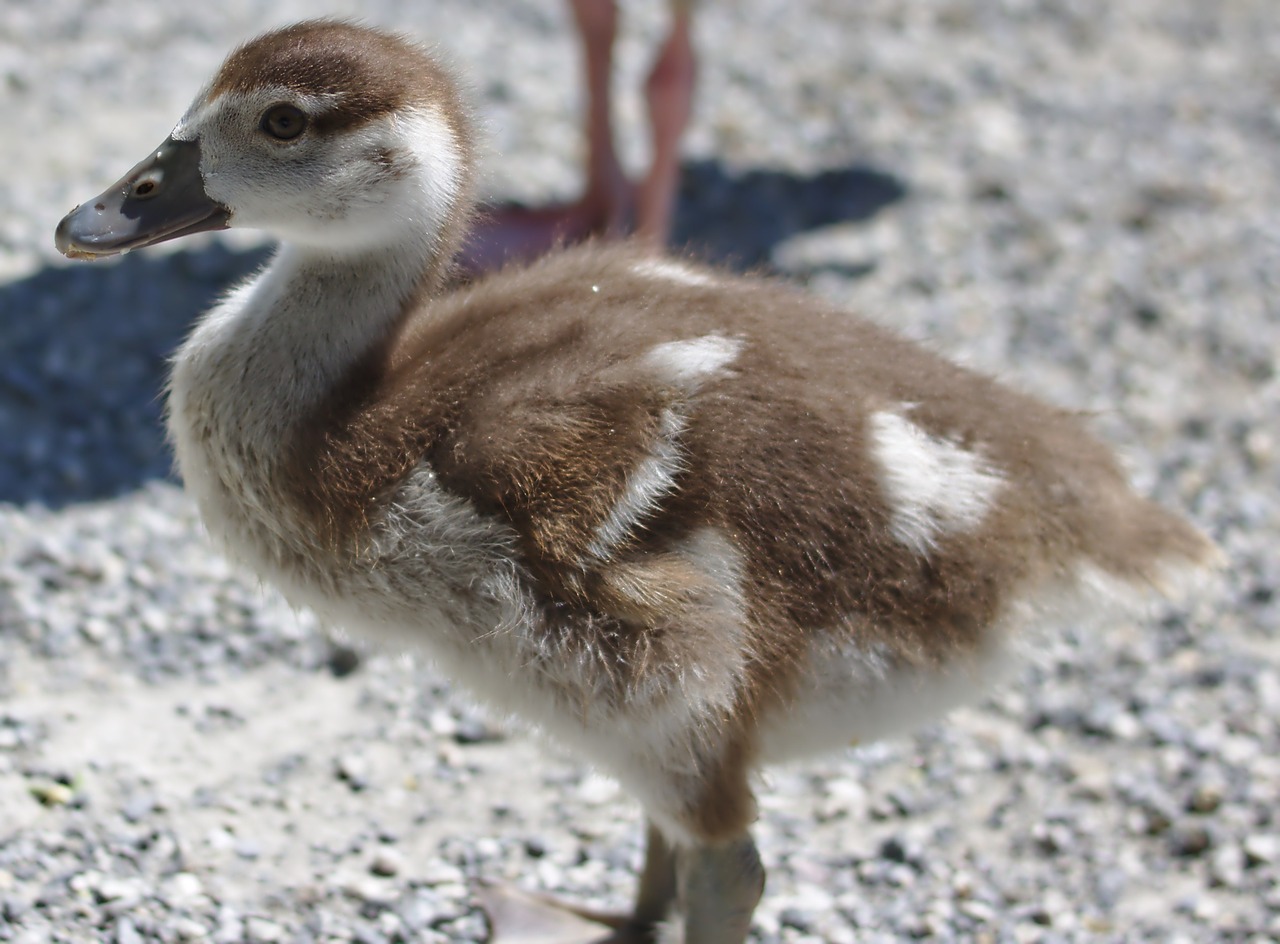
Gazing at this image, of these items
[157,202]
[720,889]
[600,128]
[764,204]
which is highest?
[157,202]

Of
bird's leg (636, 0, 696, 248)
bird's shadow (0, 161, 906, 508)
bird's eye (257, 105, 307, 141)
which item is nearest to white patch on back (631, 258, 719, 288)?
bird's eye (257, 105, 307, 141)

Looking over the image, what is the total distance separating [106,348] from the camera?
4.15 meters

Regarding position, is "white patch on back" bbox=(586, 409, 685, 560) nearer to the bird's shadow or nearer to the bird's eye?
the bird's eye

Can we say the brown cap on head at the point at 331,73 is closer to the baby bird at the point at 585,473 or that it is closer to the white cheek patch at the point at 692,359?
the baby bird at the point at 585,473

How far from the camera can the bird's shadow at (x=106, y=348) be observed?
3.72m

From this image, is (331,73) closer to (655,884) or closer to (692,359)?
(692,359)

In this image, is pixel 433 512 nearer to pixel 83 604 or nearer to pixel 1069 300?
pixel 83 604

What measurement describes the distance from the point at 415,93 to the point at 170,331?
222cm

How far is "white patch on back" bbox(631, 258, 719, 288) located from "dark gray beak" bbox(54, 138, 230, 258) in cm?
66

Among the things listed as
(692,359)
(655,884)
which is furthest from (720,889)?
(692,359)

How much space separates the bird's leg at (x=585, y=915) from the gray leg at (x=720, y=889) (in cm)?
25

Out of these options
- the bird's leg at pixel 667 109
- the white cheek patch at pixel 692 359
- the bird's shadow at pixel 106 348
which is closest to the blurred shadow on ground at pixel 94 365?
the bird's shadow at pixel 106 348

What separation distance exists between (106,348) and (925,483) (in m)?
2.71

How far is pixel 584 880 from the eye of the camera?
2.89 meters
